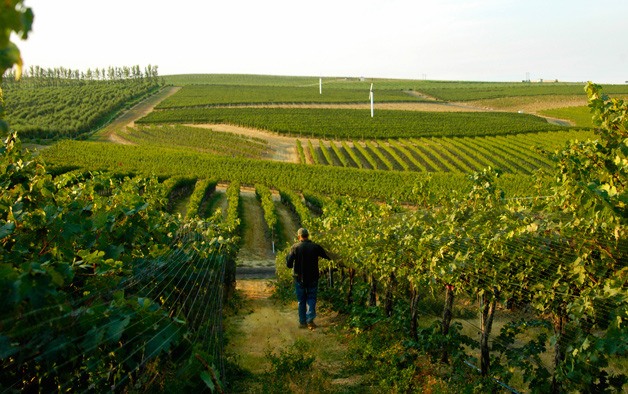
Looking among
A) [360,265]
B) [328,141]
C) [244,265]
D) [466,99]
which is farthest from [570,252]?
[466,99]

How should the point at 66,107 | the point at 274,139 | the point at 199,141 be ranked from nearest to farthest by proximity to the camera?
1. the point at 199,141
2. the point at 274,139
3. the point at 66,107

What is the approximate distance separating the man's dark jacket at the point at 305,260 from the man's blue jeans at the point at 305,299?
10 cm

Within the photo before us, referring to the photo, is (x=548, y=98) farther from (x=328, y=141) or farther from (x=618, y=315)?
(x=618, y=315)

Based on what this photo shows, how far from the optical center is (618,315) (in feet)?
13.0

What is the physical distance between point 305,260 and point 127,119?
6820 centimetres

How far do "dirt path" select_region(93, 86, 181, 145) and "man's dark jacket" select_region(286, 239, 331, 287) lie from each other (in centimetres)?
5174

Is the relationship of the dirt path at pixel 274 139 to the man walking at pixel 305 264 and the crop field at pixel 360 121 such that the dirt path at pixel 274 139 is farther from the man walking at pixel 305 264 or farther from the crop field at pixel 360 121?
the man walking at pixel 305 264

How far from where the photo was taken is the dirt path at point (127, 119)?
6022cm

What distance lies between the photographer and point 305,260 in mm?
9062

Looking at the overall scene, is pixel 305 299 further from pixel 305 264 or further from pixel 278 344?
pixel 278 344

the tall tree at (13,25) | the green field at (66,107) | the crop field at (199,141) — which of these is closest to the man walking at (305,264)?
the tall tree at (13,25)

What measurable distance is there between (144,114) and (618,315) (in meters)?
76.6

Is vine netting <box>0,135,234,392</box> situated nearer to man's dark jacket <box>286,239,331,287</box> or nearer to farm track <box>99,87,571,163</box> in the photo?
man's dark jacket <box>286,239,331,287</box>

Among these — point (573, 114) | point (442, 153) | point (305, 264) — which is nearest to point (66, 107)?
point (442, 153)
